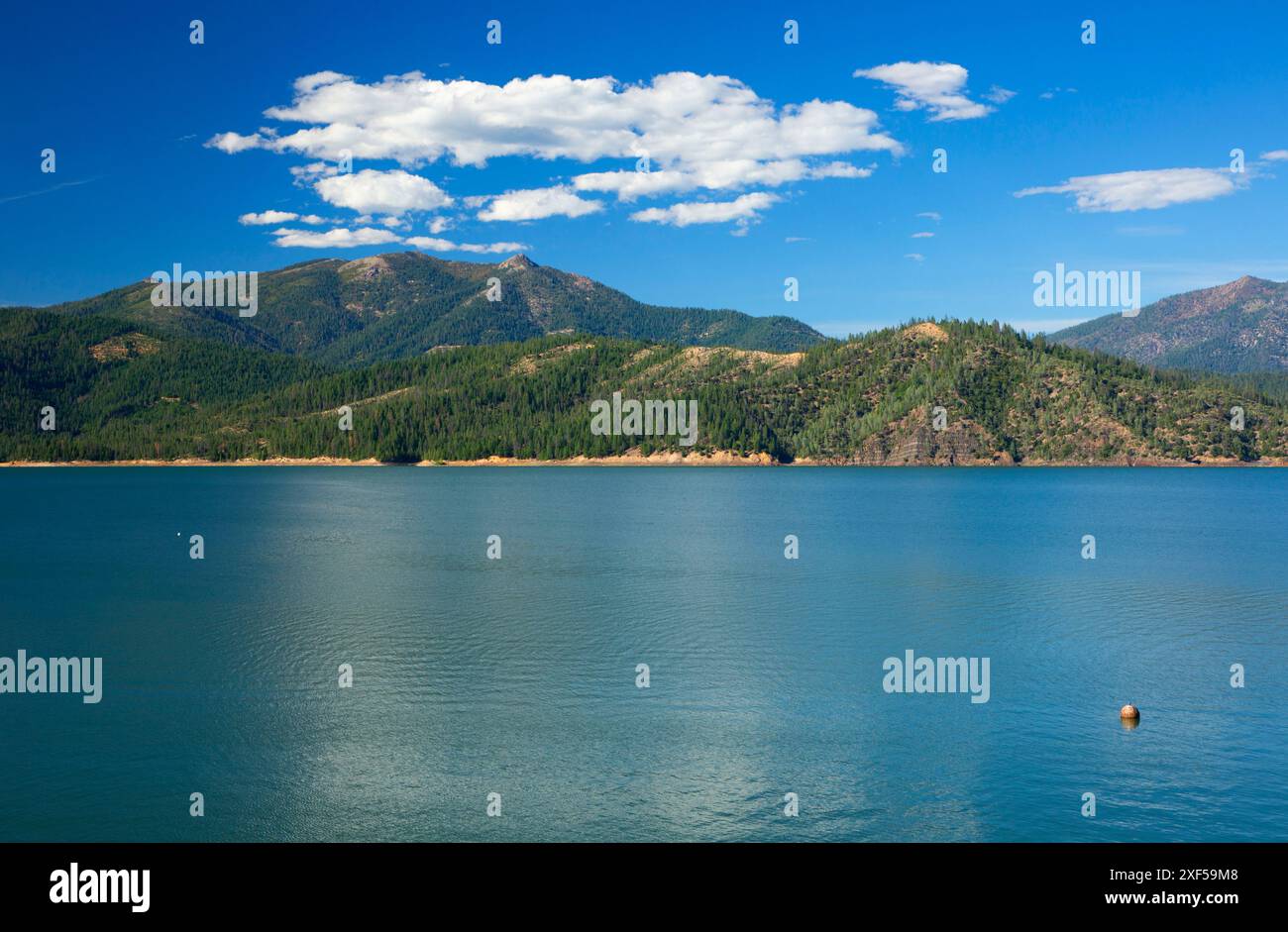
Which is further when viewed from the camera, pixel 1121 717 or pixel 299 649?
pixel 299 649

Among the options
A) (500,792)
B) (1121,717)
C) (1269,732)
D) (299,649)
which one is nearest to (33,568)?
(299,649)

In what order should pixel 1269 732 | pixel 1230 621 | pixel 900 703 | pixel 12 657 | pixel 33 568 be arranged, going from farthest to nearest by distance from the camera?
1. pixel 33 568
2. pixel 1230 621
3. pixel 12 657
4. pixel 900 703
5. pixel 1269 732

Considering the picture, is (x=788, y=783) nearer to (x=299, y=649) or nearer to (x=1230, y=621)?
(x=299, y=649)
